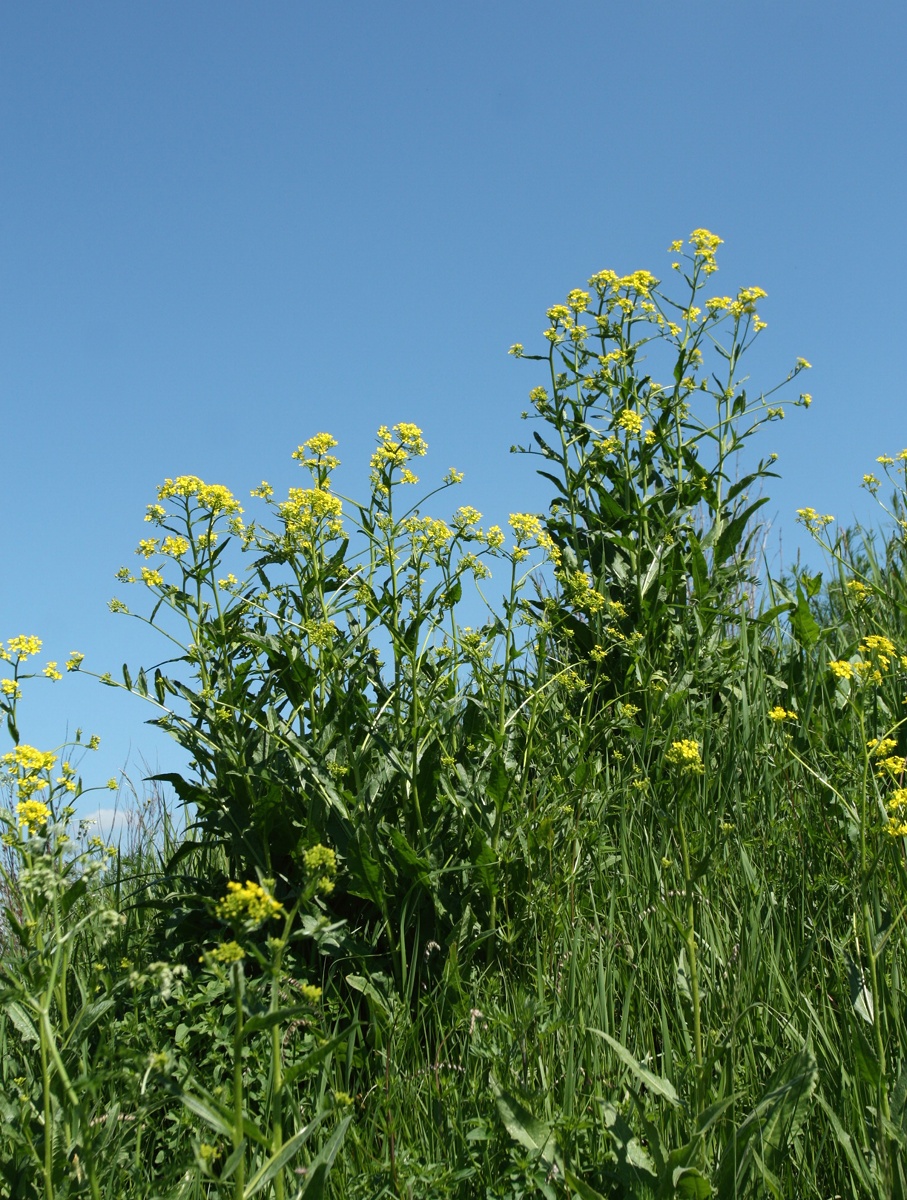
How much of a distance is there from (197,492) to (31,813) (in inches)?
50.6

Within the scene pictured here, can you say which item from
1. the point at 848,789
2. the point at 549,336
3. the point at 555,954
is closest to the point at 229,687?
the point at 555,954

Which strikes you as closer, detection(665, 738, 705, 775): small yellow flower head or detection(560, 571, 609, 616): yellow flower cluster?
detection(665, 738, 705, 775): small yellow flower head

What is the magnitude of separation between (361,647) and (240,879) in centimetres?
74

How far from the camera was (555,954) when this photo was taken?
106 inches

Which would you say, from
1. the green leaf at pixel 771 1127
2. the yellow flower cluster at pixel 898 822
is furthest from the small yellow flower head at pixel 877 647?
the green leaf at pixel 771 1127

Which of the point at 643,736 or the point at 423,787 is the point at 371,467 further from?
the point at 643,736

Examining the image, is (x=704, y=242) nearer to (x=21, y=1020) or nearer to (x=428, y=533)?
(x=428, y=533)

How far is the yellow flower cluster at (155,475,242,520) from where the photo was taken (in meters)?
3.02

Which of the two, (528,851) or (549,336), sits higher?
(549,336)

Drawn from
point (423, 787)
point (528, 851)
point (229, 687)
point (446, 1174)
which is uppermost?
point (229, 687)

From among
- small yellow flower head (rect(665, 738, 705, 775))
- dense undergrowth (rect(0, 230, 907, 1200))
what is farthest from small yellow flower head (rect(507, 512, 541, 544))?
small yellow flower head (rect(665, 738, 705, 775))

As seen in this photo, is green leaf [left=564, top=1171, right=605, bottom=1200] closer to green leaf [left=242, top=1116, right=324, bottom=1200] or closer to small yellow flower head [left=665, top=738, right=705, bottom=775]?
green leaf [left=242, top=1116, right=324, bottom=1200]

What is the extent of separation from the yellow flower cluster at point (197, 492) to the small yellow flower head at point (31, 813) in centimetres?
122

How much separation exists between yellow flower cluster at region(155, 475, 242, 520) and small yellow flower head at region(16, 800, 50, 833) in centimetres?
122
